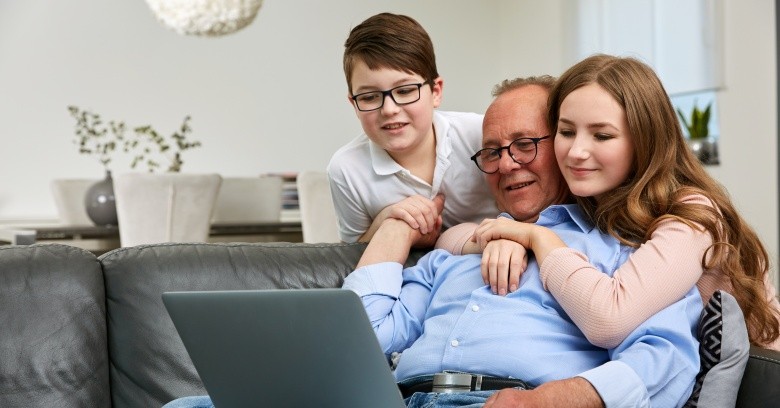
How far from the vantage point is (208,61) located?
624cm

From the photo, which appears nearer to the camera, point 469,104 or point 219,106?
point 219,106

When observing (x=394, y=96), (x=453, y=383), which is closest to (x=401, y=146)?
(x=394, y=96)

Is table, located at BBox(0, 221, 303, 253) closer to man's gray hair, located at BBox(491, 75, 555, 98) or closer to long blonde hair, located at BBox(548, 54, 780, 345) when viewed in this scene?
man's gray hair, located at BBox(491, 75, 555, 98)

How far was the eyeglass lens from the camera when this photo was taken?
2014 mm

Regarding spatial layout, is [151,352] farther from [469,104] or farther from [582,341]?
[469,104]

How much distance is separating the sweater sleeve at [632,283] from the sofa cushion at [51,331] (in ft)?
2.87

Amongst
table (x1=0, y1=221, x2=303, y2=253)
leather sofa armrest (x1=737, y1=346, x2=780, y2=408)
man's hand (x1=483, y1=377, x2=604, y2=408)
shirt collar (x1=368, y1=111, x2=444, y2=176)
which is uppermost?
shirt collar (x1=368, y1=111, x2=444, y2=176)

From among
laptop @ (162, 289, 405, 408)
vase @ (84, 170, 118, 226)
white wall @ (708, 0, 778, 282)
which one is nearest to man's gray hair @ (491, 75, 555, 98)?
laptop @ (162, 289, 405, 408)

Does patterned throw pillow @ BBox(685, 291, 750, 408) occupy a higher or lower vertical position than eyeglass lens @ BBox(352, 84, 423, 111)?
lower

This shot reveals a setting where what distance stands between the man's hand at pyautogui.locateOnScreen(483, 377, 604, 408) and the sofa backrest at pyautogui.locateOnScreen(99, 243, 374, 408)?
726 millimetres

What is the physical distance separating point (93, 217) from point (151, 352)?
8.44 feet

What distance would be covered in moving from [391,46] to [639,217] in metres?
0.67

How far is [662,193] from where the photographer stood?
160 cm

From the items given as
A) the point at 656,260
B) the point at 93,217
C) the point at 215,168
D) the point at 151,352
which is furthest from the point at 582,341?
the point at 215,168
